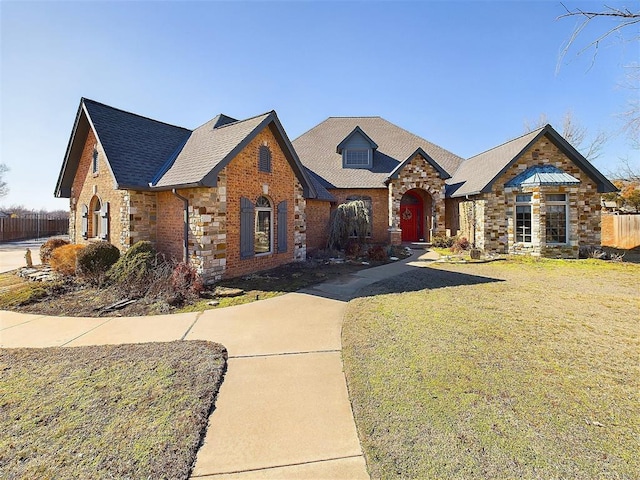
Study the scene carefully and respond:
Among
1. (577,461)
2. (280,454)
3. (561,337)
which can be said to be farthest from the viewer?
(561,337)

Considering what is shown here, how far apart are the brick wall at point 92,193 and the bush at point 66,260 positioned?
1.17 metres

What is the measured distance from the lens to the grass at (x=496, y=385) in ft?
8.05

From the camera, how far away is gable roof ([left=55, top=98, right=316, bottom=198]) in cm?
924

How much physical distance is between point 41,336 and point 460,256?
48.2 ft

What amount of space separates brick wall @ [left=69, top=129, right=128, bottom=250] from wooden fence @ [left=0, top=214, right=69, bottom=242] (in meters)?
18.3

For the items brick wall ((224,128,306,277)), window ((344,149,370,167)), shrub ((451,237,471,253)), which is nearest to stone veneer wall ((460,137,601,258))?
shrub ((451,237,471,253))

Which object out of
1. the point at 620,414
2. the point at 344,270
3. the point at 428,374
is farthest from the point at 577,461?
the point at 344,270

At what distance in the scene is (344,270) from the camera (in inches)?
438

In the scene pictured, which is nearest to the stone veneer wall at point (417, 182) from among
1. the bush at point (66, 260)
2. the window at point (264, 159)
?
the window at point (264, 159)

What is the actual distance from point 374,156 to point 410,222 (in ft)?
17.6

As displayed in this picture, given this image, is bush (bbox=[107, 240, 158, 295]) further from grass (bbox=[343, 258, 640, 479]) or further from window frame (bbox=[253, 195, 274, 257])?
grass (bbox=[343, 258, 640, 479])

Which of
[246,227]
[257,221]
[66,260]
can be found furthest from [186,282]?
[66,260]

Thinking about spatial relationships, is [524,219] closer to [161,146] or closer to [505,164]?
[505,164]

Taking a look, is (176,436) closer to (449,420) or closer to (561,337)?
(449,420)
